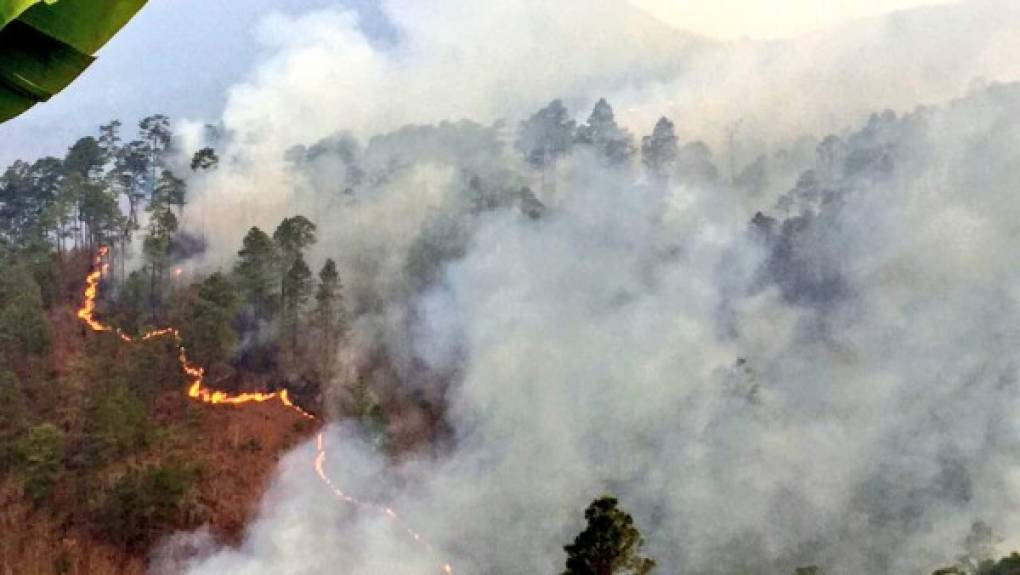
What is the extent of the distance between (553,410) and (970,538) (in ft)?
35.9

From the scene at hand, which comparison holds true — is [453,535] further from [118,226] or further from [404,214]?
[118,226]

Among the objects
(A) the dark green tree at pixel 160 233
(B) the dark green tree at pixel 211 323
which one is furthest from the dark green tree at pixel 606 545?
(A) the dark green tree at pixel 160 233

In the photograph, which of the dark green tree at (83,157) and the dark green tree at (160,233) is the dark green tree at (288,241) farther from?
the dark green tree at (83,157)

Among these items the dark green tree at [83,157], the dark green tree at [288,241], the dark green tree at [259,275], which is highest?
the dark green tree at [83,157]

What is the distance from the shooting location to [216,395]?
25.9 m

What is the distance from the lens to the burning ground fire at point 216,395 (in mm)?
22875

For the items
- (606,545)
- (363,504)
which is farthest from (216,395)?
(606,545)

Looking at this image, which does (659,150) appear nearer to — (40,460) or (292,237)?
(292,237)

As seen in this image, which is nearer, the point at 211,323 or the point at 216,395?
the point at 211,323

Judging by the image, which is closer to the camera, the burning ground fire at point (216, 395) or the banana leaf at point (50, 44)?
the banana leaf at point (50, 44)

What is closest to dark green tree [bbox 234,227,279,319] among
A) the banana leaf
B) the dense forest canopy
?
the dense forest canopy

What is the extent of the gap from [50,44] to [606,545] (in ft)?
32.4

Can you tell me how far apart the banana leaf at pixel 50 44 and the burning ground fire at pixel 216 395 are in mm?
20840

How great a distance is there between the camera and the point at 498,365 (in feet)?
87.7
